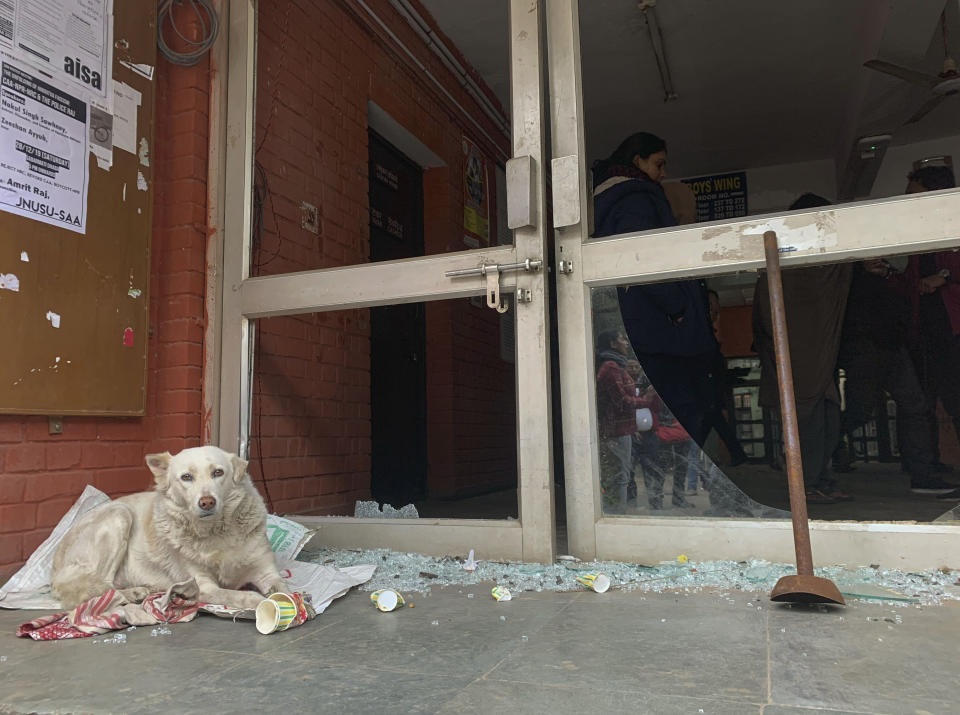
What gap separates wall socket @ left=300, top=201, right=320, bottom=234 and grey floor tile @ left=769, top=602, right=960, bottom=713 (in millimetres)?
2942

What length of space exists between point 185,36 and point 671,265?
2504mm

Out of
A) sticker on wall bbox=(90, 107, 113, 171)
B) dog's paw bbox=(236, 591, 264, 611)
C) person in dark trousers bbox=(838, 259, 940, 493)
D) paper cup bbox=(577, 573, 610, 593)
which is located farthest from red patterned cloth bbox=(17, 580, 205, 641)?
person in dark trousers bbox=(838, 259, 940, 493)

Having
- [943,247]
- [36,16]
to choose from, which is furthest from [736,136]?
[36,16]

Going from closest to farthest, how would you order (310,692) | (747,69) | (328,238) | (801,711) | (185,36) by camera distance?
1. (801,711)
2. (310,692)
3. (185,36)
4. (328,238)
5. (747,69)

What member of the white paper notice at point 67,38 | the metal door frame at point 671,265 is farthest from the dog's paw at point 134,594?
the white paper notice at point 67,38

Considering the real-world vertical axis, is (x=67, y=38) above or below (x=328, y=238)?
above

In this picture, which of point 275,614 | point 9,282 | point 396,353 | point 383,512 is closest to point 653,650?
point 275,614

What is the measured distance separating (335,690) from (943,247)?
7.80ft

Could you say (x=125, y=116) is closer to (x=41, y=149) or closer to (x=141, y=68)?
(x=141, y=68)

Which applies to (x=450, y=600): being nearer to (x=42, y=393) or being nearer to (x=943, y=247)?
(x=42, y=393)

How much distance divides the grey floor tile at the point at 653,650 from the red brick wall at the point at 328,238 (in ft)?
6.38

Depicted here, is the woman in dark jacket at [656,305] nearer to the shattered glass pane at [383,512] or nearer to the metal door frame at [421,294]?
the metal door frame at [421,294]

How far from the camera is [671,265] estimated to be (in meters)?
2.58

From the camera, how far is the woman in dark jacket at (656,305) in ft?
9.45
